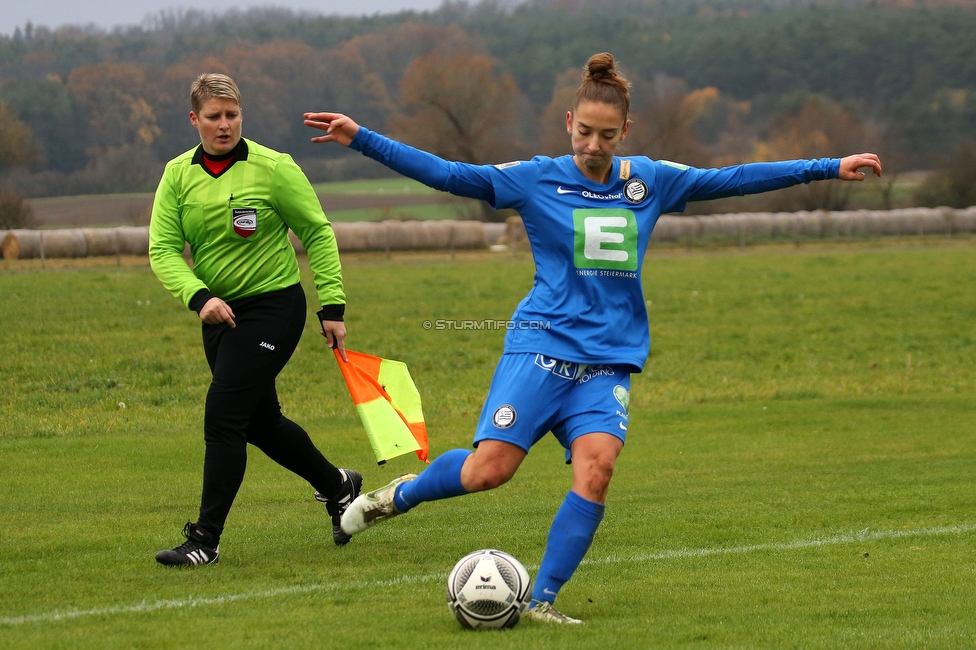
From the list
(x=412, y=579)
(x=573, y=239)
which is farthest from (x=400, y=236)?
(x=573, y=239)

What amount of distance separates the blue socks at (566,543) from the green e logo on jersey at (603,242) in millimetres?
1028

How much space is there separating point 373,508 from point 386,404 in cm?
94

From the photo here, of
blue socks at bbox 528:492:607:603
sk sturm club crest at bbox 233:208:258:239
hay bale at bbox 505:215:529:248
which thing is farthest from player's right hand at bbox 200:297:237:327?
hay bale at bbox 505:215:529:248

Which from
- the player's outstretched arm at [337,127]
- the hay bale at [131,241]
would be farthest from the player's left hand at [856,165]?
the hay bale at [131,241]

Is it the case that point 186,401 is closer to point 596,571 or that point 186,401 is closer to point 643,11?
point 596,571

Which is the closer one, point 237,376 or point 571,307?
point 571,307

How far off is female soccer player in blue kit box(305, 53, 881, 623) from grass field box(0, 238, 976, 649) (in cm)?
58

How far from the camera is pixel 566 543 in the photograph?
4.85 metres

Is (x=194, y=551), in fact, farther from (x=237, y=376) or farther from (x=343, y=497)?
(x=343, y=497)

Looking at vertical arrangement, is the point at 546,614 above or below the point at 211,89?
below

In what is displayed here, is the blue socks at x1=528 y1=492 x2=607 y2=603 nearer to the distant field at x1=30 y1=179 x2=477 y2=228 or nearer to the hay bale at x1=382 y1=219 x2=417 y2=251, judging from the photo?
the hay bale at x1=382 y1=219 x2=417 y2=251

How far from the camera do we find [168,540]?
6418 millimetres

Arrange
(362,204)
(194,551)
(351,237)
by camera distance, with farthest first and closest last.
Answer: (362,204) → (351,237) → (194,551)

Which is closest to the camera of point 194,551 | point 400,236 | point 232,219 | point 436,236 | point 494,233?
point 194,551
